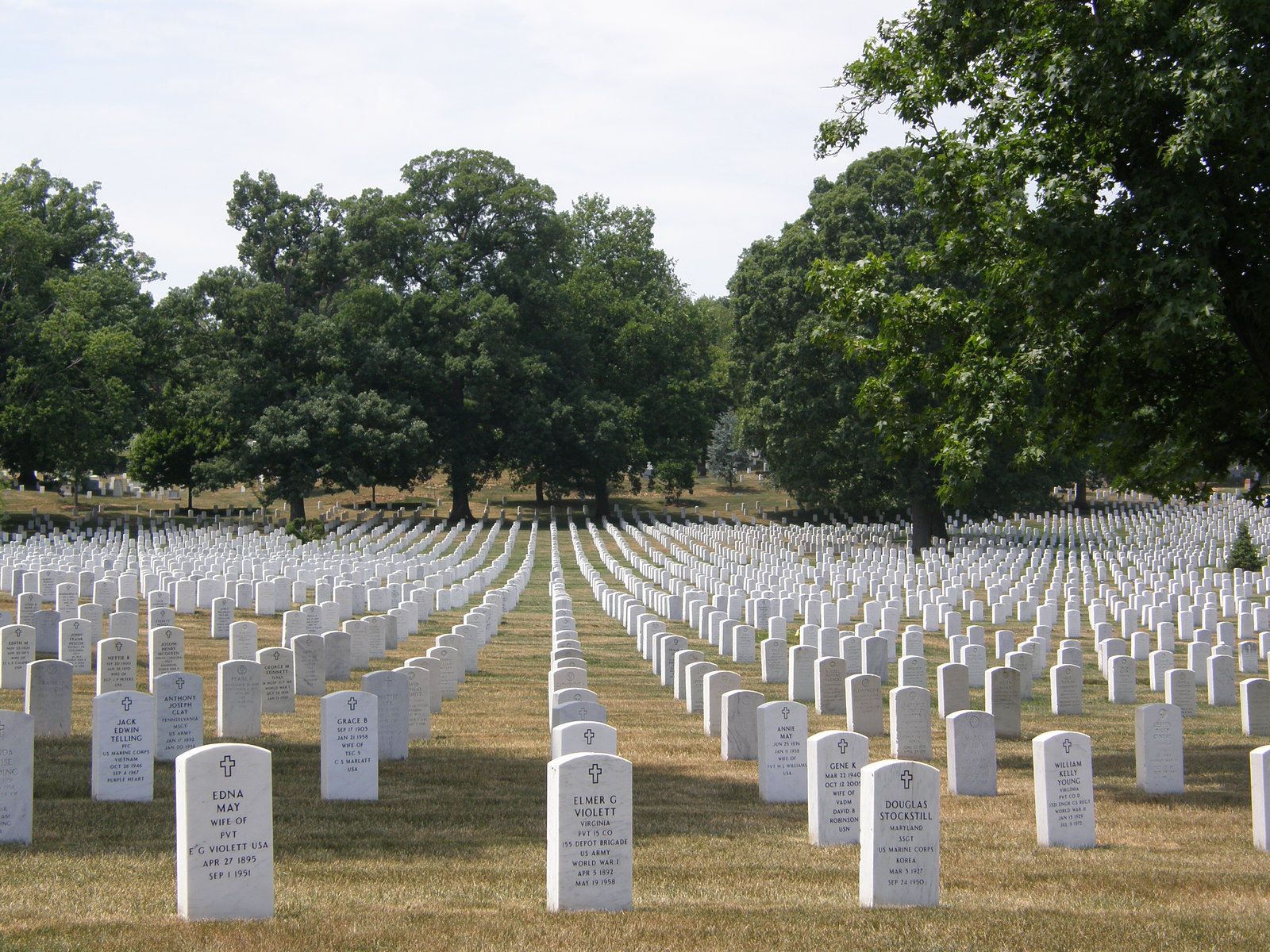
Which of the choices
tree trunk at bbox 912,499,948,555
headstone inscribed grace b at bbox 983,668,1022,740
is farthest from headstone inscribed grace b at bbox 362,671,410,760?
tree trunk at bbox 912,499,948,555

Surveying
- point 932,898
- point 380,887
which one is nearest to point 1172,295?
point 932,898

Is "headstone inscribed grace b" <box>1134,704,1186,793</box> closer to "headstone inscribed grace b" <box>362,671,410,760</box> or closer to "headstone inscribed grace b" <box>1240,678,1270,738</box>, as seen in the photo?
"headstone inscribed grace b" <box>1240,678,1270,738</box>

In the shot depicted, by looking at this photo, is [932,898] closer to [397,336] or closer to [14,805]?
[14,805]

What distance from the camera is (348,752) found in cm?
868

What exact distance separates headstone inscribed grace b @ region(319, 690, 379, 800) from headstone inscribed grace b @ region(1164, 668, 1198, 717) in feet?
35.1

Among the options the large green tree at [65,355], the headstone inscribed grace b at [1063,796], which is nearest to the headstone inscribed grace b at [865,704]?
the headstone inscribed grace b at [1063,796]


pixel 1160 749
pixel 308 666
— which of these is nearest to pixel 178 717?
pixel 308 666

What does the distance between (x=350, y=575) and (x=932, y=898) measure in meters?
21.2

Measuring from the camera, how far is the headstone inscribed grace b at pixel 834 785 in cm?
774

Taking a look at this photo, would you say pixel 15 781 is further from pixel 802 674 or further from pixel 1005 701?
pixel 802 674

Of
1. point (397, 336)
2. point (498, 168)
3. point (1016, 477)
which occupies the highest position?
point (498, 168)

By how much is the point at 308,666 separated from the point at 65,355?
4131cm

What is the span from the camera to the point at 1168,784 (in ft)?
32.6

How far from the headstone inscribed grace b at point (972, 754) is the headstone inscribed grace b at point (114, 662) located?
777 cm
